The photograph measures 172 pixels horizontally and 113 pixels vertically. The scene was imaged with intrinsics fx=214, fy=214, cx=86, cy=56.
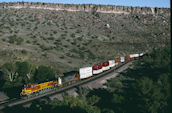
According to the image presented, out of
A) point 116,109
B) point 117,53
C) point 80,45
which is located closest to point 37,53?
point 80,45

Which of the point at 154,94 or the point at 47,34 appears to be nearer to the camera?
the point at 154,94

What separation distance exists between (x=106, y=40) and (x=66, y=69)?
115 feet

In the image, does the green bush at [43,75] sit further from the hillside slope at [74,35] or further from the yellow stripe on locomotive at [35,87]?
the hillside slope at [74,35]

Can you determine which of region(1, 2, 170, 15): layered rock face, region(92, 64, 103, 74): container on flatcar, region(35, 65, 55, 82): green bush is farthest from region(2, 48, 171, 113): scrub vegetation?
region(1, 2, 170, 15): layered rock face

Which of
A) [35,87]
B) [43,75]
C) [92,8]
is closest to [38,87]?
[35,87]

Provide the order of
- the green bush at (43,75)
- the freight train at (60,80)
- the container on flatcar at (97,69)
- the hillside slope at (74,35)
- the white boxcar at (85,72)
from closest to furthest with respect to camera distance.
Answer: the freight train at (60,80) < the green bush at (43,75) < the white boxcar at (85,72) < the container on flatcar at (97,69) < the hillside slope at (74,35)

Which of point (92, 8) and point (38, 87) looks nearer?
point (38, 87)

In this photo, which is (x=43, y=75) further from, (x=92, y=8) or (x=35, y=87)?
(x=92, y=8)

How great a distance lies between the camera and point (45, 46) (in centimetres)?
7875

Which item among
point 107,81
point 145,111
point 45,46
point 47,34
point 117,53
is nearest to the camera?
point 145,111

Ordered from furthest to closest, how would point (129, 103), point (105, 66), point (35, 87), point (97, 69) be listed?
point (105, 66) → point (97, 69) → point (35, 87) → point (129, 103)

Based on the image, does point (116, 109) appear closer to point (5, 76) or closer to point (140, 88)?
point (140, 88)

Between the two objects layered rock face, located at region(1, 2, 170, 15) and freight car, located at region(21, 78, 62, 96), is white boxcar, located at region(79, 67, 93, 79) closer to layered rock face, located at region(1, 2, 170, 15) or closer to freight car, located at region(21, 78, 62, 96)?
freight car, located at region(21, 78, 62, 96)

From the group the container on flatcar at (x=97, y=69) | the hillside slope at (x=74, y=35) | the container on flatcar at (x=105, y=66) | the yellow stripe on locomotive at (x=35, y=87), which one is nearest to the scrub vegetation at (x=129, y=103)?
the yellow stripe on locomotive at (x=35, y=87)
